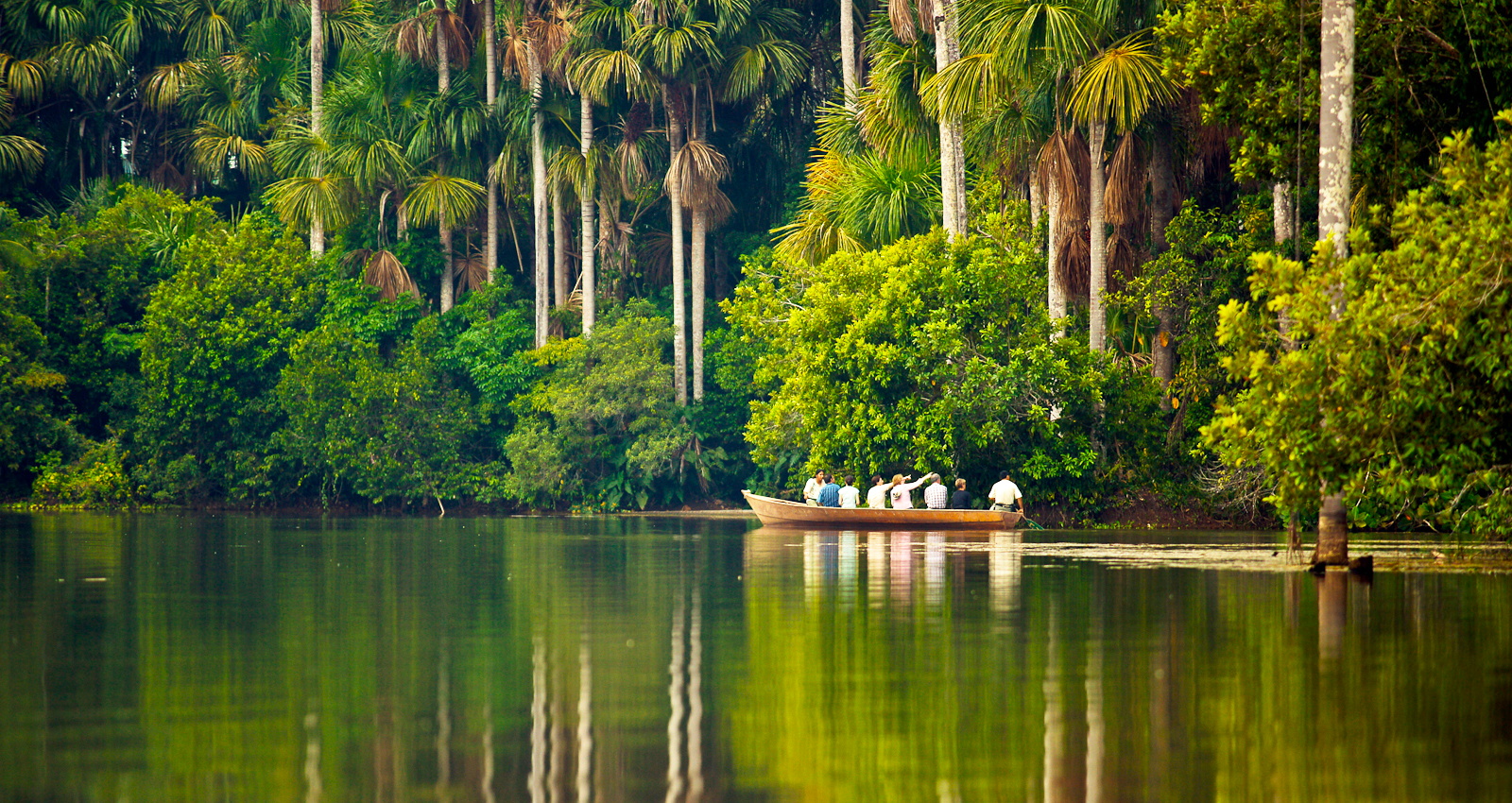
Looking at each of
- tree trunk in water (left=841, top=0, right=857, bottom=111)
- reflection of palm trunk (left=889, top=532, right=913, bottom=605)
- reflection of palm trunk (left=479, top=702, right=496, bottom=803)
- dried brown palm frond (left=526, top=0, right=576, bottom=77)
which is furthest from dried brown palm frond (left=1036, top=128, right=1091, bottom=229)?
reflection of palm trunk (left=479, top=702, right=496, bottom=803)

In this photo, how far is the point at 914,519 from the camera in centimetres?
3325

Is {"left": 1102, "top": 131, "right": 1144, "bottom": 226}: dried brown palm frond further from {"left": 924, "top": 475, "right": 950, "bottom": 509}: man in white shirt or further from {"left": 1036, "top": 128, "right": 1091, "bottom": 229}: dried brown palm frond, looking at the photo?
{"left": 924, "top": 475, "right": 950, "bottom": 509}: man in white shirt

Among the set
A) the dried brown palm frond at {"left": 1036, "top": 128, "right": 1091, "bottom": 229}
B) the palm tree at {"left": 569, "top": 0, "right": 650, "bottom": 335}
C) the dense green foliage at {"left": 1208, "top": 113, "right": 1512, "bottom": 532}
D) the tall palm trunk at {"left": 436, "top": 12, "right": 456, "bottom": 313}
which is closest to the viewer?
the dense green foliage at {"left": 1208, "top": 113, "right": 1512, "bottom": 532}

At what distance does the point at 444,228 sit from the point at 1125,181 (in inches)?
919

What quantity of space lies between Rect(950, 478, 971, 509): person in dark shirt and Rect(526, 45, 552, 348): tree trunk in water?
19753mm

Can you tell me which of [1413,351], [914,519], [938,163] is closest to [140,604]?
[1413,351]

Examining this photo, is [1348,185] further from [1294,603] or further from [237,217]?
[237,217]

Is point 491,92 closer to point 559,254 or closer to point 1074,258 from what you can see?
point 559,254

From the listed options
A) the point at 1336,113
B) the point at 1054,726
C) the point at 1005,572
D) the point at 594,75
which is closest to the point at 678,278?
the point at 594,75

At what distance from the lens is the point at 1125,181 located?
112 ft

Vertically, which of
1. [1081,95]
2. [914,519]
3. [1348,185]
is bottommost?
[914,519]

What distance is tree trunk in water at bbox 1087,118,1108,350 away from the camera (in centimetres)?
3419

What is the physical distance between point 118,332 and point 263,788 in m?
46.3

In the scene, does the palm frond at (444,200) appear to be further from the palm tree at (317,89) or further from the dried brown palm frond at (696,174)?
the dried brown palm frond at (696,174)
